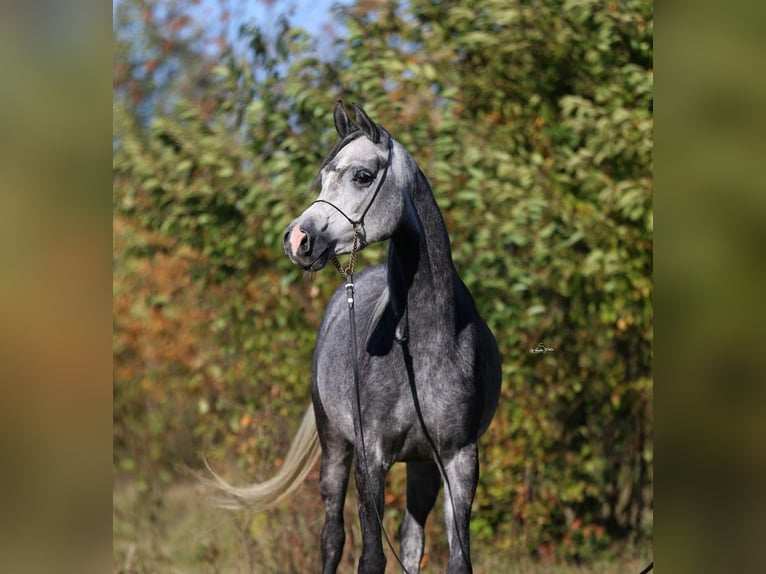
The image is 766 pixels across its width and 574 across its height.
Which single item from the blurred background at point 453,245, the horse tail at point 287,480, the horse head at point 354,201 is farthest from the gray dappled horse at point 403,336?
the blurred background at point 453,245

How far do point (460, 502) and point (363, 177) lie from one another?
3.90ft

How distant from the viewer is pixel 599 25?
237 inches

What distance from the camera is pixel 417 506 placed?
387 cm

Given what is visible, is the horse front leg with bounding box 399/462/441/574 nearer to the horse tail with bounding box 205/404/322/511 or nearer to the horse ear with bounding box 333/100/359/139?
the horse tail with bounding box 205/404/322/511

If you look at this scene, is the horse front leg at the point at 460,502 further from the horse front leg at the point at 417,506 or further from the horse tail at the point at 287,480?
the horse tail at the point at 287,480

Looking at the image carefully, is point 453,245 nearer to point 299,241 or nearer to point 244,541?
point 244,541

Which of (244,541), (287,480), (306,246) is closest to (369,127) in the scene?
(306,246)

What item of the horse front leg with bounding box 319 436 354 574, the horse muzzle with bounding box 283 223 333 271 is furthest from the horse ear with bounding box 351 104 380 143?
the horse front leg with bounding box 319 436 354 574
